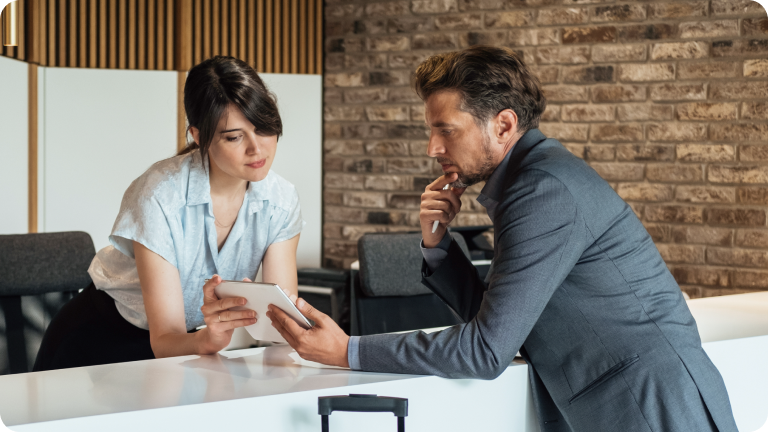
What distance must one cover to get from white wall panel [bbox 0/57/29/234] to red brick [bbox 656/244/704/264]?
3.35 metres

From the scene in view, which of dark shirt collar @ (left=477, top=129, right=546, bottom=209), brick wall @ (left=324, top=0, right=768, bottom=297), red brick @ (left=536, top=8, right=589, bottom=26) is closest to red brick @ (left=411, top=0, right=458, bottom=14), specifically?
brick wall @ (left=324, top=0, right=768, bottom=297)

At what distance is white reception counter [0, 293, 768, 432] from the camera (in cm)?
109

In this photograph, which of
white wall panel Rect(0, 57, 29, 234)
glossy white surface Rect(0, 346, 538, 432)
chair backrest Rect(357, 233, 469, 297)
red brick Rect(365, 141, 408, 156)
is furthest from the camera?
red brick Rect(365, 141, 408, 156)

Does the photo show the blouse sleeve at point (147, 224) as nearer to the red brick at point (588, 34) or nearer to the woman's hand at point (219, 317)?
the woman's hand at point (219, 317)

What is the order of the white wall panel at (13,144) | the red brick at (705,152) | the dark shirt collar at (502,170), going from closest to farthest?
the dark shirt collar at (502,170)
the white wall panel at (13,144)
the red brick at (705,152)

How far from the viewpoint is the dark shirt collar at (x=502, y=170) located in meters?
1.47

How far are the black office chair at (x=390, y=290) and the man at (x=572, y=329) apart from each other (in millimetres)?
1413

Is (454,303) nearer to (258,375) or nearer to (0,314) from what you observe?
(258,375)

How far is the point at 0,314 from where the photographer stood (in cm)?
242

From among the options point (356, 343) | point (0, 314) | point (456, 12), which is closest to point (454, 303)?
point (356, 343)

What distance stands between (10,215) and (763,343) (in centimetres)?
333

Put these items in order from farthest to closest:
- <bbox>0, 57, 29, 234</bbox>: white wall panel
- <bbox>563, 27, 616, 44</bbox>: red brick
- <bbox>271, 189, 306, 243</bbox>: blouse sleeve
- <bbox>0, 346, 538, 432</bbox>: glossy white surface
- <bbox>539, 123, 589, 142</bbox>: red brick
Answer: <bbox>539, 123, 589, 142</bbox>: red brick → <bbox>563, 27, 616, 44</bbox>: red brick → <bbox>0, 57, 29, 234</bbox>: white wall panel → <bbox>271, 189, 306, 243</bbox>: blouse sleeve → <bbox>0, 346, 538, 432</bbox>: glossy white surface

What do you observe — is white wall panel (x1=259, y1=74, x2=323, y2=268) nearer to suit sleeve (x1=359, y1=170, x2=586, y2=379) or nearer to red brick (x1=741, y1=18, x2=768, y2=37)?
red brick (x1=741, y1=18, x2=768, y2=37)

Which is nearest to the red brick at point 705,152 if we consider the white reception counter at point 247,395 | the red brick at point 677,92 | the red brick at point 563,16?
the red brick at point 677,92
